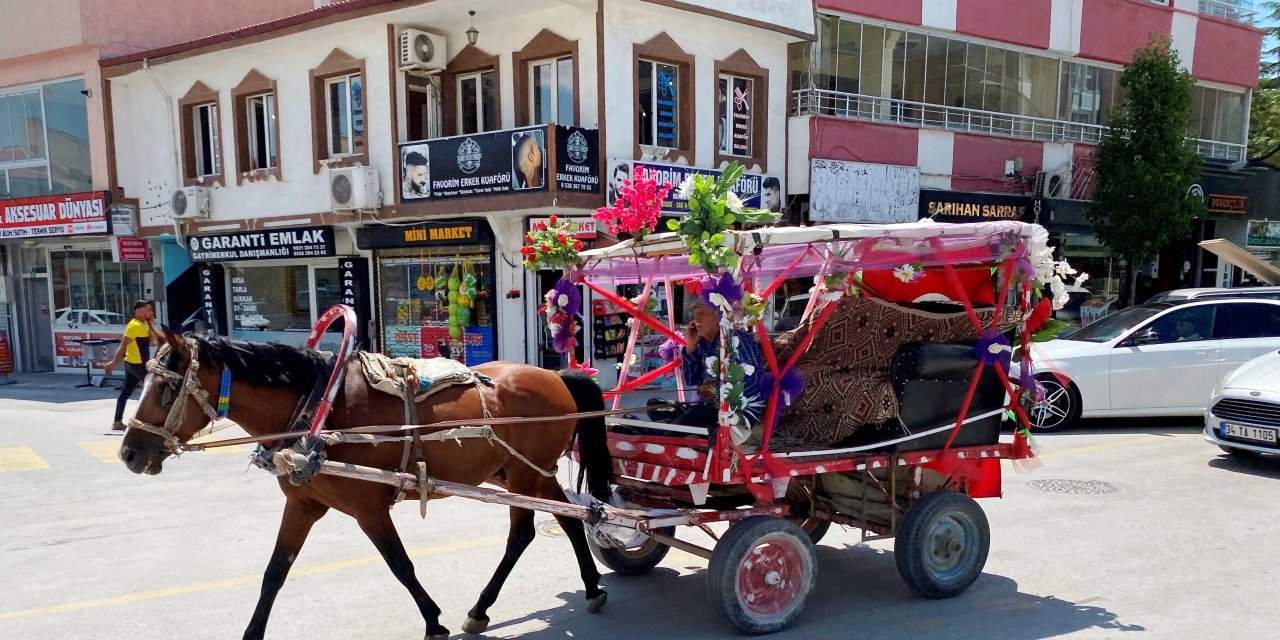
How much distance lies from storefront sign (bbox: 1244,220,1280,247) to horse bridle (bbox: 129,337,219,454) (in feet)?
76.6

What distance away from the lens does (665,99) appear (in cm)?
1326

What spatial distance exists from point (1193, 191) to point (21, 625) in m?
19.8

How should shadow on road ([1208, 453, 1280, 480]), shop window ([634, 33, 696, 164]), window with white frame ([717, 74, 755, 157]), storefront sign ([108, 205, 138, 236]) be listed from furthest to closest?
1. storefront sign ([108, 205, 138, 236])
2. window with white frame ([717, 74, 755, 157])
3. shop window ([634, 33, 696, 164])
4. shadow on road ([1208, 453, 1280, 480])

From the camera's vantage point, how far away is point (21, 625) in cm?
480

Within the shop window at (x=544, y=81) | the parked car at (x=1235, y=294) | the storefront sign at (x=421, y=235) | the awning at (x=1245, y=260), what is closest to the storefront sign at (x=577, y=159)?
the shop window at (x=544, y=81)

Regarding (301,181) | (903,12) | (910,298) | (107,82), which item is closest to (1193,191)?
(903,12)

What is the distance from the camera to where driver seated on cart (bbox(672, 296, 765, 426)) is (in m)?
4.46

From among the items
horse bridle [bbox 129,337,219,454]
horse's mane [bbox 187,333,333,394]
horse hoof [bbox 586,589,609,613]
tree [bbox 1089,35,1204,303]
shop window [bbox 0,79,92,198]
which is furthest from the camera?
shop window [bbox 0,79,92,198]

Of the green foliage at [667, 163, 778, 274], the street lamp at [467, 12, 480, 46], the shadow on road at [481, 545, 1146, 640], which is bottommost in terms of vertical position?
the shadow on road at [481, 545, 1146, 640]

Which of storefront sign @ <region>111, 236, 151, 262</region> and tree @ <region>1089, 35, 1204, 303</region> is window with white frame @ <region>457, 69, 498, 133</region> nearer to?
storefront sign @ <region>111, 236, 151, 262</region>

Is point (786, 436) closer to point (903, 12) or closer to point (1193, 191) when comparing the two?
point (903, 12)

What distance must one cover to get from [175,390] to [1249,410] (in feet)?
29.3

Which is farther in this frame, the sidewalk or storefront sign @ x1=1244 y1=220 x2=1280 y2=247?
storefront sign @ x1=1244 y1=220 x2=1280 y2=247

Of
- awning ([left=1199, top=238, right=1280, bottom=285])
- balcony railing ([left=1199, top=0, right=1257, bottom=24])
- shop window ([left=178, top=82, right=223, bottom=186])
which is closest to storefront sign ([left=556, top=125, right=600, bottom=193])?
shop window ([left=178, top=82, right=223, bottom=186])
